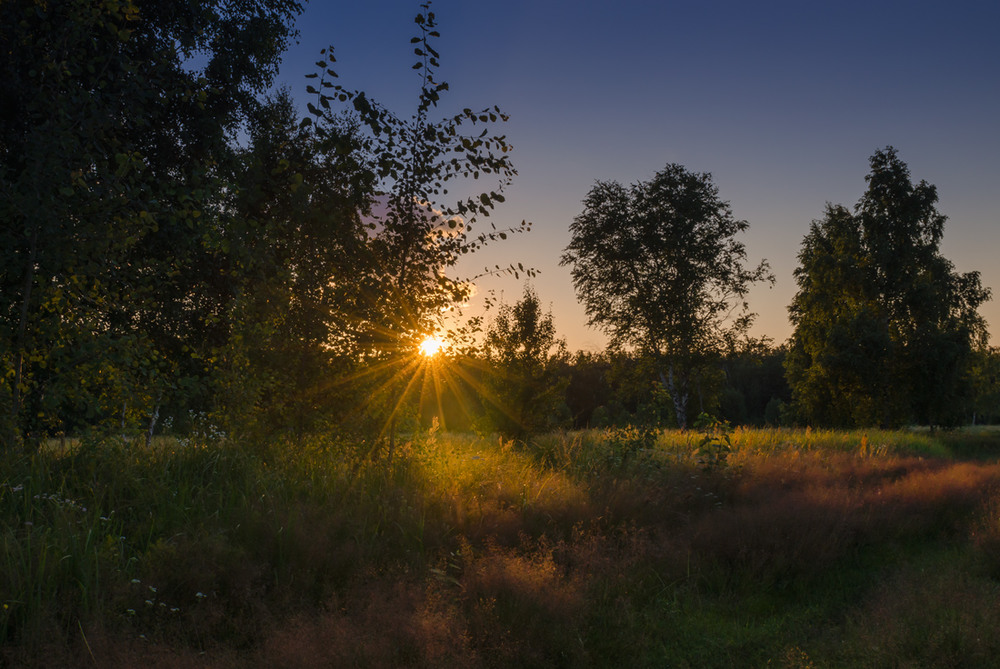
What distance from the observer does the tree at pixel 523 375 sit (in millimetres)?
20500

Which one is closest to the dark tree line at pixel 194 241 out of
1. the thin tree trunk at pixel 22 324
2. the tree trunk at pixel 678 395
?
the thin tree trunk at pixel 22 324


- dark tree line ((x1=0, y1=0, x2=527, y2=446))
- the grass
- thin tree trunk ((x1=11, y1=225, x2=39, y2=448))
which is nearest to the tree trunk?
the grass

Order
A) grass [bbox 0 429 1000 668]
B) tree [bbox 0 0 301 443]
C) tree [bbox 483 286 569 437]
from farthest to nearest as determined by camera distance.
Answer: tree [bbox 483 286 569 437] < tree [bbox 0 0 301 443] < grass [bbox 0 429 1000 668]

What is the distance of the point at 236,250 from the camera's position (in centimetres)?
586

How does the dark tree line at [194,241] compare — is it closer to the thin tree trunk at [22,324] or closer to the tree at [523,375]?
the thin tree trunk at [22,324]

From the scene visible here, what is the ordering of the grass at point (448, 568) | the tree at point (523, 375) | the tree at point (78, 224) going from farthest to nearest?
the tree at point (523, 375) < the tree at point (78, 224) < the grass at point (448, 568)

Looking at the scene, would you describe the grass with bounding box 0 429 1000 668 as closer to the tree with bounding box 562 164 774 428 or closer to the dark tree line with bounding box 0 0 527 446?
the dark tree line with bounding box 0 0 527 446

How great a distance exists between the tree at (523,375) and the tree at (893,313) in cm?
1221

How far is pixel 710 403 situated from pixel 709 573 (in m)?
21.4

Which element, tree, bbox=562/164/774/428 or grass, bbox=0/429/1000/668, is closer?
grass, bbox=0/429/1000/668

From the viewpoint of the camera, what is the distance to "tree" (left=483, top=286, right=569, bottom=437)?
20500mm

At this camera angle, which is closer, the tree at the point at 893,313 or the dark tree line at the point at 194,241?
the dark tree line at the point at 194,241

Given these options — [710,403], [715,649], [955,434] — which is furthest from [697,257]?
[715,649]

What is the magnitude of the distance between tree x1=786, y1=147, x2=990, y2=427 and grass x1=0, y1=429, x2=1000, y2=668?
18.8m
